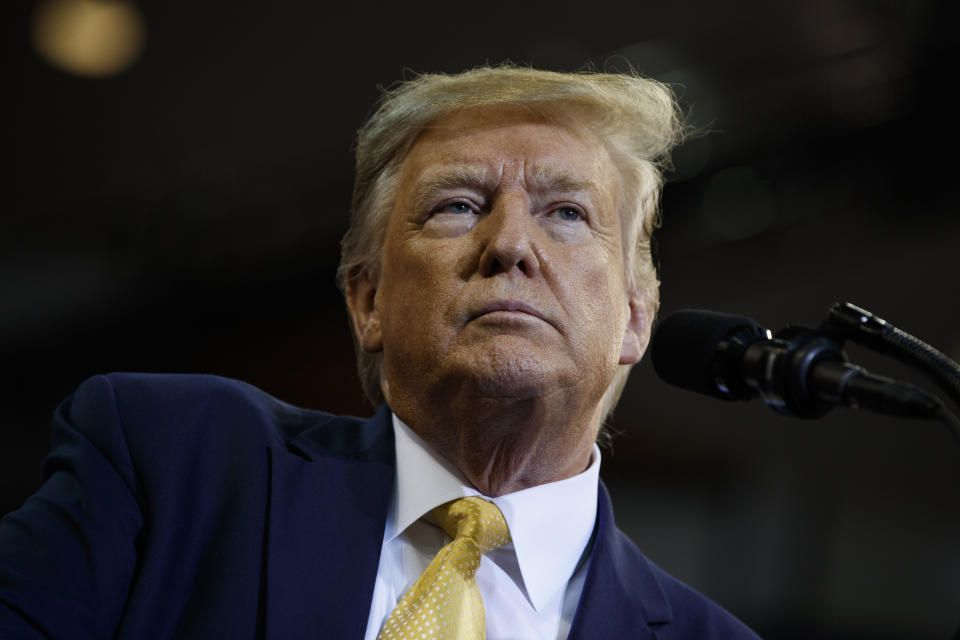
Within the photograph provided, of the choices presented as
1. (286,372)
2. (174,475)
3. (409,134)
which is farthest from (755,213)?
(174,475)

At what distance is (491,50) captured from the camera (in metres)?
3.11

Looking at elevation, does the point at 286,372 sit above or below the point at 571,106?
below

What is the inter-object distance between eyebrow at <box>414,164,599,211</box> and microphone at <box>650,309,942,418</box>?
1.57ft

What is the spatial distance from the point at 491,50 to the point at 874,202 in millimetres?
1588

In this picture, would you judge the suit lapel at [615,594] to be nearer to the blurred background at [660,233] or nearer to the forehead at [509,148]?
the forehead at [509,148]

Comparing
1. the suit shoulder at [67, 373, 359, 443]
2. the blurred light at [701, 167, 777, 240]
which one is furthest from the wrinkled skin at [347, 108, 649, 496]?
the blurred light at [701, 167, 777, 240]

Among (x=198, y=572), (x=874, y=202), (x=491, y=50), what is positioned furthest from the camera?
(x=874, y=202)

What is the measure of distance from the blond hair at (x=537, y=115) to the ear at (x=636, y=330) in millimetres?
19

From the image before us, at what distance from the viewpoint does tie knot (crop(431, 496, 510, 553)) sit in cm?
151

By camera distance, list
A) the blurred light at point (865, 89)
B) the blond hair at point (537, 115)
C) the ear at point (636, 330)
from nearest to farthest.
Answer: the blond hair at point (537, 115), the ear at point (636, 330), the blurred light at point (865, 89)

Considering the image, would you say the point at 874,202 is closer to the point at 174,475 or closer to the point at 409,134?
the point at 409,134

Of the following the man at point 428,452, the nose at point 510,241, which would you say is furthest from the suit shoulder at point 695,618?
the nose at point 510,241

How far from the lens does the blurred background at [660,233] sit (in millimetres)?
2789

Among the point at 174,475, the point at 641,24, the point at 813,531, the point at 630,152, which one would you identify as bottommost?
the point at 813,531
